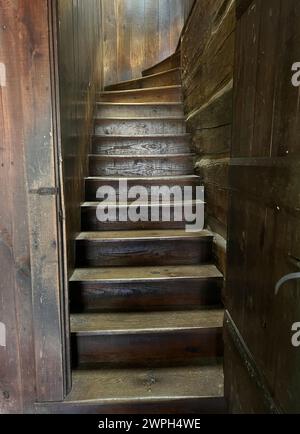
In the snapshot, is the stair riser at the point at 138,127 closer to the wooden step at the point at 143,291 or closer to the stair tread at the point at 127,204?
the stair tread at the point at 127,204

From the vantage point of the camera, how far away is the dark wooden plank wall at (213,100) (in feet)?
5.17

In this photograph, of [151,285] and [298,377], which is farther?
[151,285]

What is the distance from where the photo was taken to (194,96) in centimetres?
243

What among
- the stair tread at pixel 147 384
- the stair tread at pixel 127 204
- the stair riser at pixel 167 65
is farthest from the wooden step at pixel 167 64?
the stair tread at pixel 147 384

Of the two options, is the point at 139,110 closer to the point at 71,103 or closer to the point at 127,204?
the point at 127,204

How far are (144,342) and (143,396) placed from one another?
247mm

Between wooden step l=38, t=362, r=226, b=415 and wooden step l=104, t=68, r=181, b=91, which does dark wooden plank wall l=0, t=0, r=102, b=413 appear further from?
wooden step l=104, t=68, r=181, b=91

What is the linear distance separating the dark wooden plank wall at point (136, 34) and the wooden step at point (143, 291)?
3.16 metres

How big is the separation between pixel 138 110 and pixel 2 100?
6.19 ft

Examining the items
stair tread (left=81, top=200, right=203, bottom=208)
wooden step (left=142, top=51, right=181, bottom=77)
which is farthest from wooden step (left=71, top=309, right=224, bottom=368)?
wooden step (left=142, top=51, right=181, bottom=77)

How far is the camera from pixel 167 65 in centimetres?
359
